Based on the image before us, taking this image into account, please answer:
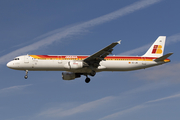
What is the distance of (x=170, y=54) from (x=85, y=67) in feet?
48.1

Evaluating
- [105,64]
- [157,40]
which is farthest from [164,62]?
[105,64]

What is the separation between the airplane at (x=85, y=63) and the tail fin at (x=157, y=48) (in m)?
1.64

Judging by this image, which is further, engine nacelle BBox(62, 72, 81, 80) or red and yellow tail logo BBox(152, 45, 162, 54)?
red and yellow tail logo BBox(152, 45, 162, 54)

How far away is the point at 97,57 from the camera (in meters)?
47.8

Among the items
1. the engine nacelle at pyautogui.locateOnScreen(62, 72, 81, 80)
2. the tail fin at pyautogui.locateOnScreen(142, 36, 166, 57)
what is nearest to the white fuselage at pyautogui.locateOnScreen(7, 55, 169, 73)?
the engine nacelle at pyautogui.locateOnScreen(62, 72, 81, 80)

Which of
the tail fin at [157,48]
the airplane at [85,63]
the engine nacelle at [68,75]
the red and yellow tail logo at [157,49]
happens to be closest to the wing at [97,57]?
the airplane at [85,63]

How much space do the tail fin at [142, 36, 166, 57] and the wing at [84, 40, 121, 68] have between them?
1044 cm

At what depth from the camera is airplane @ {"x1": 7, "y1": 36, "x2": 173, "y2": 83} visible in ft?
156

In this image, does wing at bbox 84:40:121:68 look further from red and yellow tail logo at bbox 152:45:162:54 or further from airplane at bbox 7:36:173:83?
red and yellow tail logo at bbox 152:45:162:54

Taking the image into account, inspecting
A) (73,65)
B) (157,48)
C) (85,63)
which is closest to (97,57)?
(85,63)

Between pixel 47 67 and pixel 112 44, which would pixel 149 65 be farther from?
pixel 47 67

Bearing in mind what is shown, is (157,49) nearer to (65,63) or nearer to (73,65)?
(73,65)

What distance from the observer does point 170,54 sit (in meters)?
48.7

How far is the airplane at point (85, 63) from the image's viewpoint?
47656 mm
